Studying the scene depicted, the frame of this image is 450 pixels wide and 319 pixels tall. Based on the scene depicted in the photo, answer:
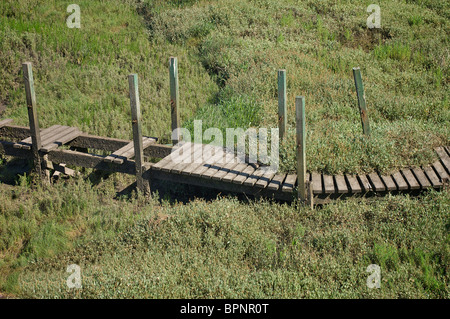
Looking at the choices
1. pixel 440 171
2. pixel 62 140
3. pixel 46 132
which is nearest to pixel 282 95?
pixel 440 171

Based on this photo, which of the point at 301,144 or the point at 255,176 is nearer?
the point at 301,144

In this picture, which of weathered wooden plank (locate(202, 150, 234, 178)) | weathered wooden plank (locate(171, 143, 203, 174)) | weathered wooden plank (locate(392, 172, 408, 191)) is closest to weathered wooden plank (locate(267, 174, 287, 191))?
weathered wooden plank (locate(202, 150, 234, 178))

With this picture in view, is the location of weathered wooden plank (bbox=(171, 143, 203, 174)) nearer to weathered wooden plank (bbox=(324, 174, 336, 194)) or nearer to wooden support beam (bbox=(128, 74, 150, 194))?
wooden support beam (bbox=(128, 74, 150, 194))

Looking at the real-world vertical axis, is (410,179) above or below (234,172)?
below

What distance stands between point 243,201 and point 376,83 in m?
6.40

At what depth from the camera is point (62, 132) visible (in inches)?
392

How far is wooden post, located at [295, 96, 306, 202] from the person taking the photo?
22.9 ft

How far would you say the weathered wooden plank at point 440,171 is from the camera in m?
7.63

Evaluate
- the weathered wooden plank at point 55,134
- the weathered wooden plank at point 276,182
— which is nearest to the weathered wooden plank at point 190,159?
the weathered wooden plank at point 276,182

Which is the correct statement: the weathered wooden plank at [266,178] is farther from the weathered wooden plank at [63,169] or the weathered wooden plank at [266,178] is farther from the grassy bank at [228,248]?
the weathered wooden plank at [63,169]

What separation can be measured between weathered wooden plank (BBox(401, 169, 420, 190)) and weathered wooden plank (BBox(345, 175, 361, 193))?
0.83m

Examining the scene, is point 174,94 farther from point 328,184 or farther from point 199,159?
A: point 328,184

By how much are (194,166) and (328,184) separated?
7.60ft

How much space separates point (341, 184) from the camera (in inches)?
297
